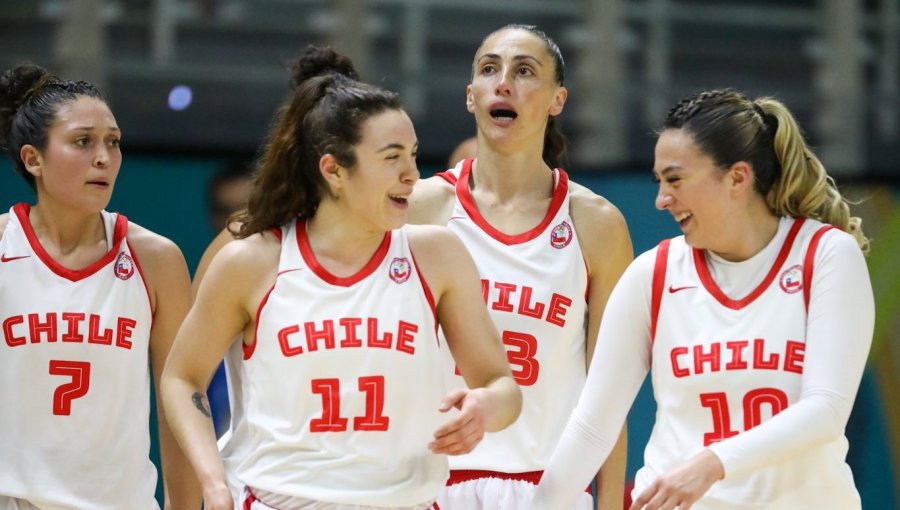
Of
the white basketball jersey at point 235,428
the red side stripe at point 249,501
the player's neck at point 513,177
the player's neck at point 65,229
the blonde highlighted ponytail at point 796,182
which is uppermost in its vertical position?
the player's neck at point 513,177

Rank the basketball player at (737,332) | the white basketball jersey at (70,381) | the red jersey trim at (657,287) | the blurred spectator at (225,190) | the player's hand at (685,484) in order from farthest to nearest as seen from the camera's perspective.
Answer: the blurred spectator at (225,190) < the white basketball jersey at (70,381) < the red jersey trim at (657,287) < the basketball player at (737,332) < the player's hand at (685,484)

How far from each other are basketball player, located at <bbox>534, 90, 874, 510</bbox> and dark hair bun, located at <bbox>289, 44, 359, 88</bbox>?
156cm

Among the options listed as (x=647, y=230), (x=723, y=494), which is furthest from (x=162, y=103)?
(x=723, y=494)

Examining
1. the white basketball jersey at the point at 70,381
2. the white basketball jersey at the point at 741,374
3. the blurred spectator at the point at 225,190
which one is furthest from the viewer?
the blurred spectator at the point at 225,190

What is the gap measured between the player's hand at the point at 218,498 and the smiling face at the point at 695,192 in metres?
1.28

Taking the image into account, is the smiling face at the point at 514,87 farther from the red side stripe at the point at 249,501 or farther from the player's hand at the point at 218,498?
the player's hand at the point at 218,498

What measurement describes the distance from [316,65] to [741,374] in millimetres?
2061

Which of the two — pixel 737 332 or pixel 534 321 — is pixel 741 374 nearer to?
pixel 737 332

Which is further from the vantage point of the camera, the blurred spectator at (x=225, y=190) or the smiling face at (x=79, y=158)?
the blurred spectator at (x=225, y=190)

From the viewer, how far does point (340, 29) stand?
7766 millimetres

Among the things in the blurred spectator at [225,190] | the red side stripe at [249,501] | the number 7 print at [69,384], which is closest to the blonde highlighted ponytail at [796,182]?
the red side stripe at [249,501]

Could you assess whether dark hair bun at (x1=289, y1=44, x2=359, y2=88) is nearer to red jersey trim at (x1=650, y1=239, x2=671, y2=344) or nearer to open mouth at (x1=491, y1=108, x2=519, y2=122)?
open mouth at (x1=491, y1=108, x2=519, y2=122)

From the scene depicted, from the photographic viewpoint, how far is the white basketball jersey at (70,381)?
390 cm

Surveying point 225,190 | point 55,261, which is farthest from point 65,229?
point 225,190
